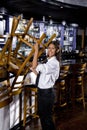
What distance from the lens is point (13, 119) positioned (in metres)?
4.45

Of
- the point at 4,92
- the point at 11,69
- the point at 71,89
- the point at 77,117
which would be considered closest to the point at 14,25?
the point at 11,69

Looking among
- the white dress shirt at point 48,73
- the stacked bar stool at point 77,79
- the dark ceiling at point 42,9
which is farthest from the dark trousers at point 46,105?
the dark ceiling at point 42,9

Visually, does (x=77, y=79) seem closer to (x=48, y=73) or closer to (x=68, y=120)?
(x=68, y=120)

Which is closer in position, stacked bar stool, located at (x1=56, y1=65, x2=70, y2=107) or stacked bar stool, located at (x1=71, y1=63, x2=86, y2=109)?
stacked bar stool, located at (x1=56, y1=65, x2=70, y2=107)

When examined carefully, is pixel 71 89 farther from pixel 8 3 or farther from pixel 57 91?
pixel 8 3

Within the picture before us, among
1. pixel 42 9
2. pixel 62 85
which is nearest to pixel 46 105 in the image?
pixel 62 85

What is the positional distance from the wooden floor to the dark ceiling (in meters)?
3.03

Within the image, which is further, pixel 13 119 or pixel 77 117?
pixel 77 117

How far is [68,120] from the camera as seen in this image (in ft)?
17.1

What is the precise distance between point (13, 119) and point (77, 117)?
1522mm

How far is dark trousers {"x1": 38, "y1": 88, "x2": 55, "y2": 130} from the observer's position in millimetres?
3631

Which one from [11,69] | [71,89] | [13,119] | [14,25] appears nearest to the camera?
[14,25]

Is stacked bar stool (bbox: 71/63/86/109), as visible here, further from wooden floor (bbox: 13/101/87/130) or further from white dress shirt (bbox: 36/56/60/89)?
white dress shirt (bbox: 36/56/60/89)

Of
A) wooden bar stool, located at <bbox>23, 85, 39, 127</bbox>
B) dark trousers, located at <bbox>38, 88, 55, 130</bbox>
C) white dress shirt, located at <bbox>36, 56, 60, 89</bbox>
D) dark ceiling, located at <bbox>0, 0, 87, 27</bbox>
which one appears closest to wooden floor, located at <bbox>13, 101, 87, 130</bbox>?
wooden bar stool, located at <bbox>23, 85, 39, 127</bbox>
